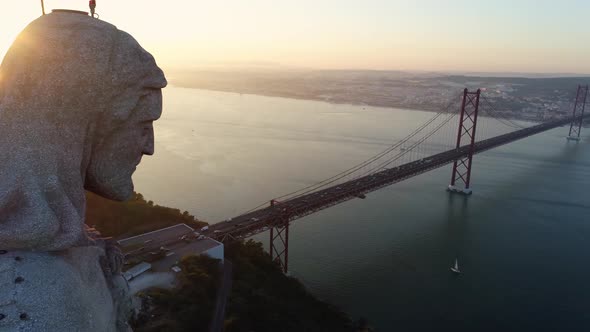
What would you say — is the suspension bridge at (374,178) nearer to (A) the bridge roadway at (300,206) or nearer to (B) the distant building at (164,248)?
(A) the bridge roadway at (300,206)

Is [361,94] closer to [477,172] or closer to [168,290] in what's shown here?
[477,172]

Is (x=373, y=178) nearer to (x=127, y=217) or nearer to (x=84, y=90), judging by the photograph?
(x=127, y=217)

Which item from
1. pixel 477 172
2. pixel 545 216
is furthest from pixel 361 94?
pixel 545 216

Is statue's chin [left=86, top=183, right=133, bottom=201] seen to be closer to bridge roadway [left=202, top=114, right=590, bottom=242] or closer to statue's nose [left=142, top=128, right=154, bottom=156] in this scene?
statue's nose [left=142, top=128, right=154, bottom=156]

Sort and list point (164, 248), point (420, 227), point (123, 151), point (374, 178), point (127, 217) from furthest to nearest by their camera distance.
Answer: point (374, 178)
point (420, 227)
point (127, 217)
point (164, 248)
point (123, 151)

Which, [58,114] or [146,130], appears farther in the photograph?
[146,130]

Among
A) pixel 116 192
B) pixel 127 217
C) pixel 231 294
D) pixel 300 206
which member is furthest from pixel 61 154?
pixel 300 206
